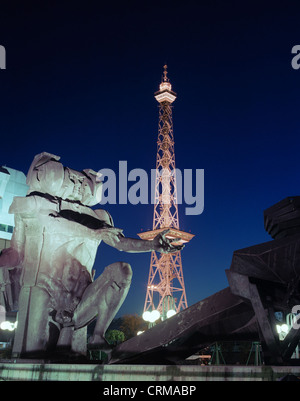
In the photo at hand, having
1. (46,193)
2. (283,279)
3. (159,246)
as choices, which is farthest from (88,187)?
(283,279)

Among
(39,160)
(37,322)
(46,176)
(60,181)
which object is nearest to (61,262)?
(37,322)

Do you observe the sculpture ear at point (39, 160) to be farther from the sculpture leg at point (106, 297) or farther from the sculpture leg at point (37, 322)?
the sculpture leg at point (106, 297)

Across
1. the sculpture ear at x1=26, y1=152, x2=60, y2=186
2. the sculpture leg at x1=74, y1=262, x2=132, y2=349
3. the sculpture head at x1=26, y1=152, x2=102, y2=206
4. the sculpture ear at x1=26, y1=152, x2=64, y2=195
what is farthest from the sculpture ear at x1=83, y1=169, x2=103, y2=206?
the sculpture leg at x1=74, y1=262, x2=132, y2=349

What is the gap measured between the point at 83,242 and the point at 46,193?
1.13 meters

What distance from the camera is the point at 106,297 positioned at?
6.14 m

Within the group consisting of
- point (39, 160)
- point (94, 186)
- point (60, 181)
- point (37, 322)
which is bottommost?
point (37, 322)

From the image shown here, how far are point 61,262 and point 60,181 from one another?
4.85 ft

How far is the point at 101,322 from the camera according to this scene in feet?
19.9

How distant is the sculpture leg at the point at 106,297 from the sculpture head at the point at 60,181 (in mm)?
1723

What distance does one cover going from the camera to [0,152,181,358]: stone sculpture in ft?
20.2

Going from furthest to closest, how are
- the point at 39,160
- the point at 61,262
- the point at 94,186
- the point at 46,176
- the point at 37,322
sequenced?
the point at 94,186 < the point at 39,160 < the point at 46,176 < the point at 61,262 < the point at 37,322

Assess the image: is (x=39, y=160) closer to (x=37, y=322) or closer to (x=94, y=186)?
(x=94, y=186)

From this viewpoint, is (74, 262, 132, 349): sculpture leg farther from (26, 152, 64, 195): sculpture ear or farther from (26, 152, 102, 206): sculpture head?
(26, 152, 64, 195): sculpture ear

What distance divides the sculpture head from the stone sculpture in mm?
18
